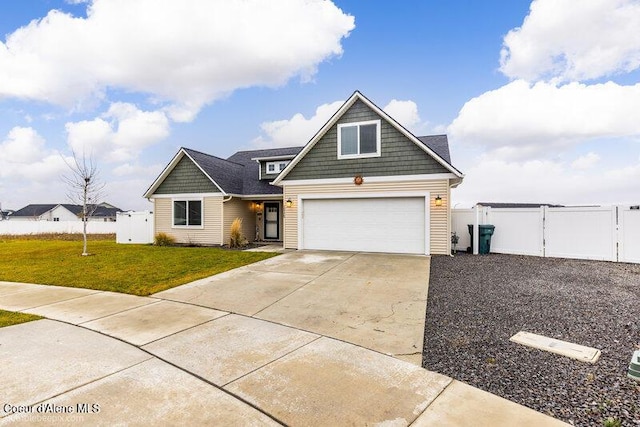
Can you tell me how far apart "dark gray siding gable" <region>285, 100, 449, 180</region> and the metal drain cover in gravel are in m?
8.03

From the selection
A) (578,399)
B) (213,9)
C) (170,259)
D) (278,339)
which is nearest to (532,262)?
(578,399)

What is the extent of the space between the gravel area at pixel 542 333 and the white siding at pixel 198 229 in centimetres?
1069

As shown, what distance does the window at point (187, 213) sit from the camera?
16203 millimetres

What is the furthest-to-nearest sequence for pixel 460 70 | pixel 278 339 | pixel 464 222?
pixel 460 70, pixel 464 222, pixel 278 339

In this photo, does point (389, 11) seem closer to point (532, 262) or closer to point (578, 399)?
point (532, 262)

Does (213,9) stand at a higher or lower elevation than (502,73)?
higher

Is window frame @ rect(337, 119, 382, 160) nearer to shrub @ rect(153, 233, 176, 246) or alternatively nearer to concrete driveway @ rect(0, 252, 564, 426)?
concrete driveway @ rect(0, 252, 564, 426)

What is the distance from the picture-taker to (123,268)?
9.86m

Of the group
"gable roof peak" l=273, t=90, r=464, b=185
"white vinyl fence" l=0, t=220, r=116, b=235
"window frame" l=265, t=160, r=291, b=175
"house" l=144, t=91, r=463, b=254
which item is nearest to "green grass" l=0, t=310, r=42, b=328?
"house" l=144, t=91, r=463, b=254

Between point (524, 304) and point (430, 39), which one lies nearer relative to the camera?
point (524, 304)

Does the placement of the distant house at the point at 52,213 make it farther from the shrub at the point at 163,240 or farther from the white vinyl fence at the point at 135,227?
the shrub at the point at 163,240

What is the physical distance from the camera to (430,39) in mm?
13391

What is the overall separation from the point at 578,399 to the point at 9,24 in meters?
19.1

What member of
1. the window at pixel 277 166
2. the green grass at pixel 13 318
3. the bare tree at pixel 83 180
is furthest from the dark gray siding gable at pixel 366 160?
the green grass at pixel 13 318
